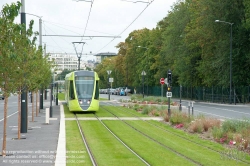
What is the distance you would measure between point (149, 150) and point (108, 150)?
1.35m

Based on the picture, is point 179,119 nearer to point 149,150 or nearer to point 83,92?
point 149,150

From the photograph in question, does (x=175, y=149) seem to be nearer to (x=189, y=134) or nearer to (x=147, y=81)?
(x=189, y=134)

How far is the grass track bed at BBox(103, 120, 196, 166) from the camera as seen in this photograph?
46.6ft

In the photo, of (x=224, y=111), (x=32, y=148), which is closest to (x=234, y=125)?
(x=32, y=148)

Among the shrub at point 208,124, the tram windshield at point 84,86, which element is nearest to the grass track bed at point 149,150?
the shrub at point 208,124

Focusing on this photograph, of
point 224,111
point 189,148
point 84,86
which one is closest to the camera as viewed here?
point 189,148

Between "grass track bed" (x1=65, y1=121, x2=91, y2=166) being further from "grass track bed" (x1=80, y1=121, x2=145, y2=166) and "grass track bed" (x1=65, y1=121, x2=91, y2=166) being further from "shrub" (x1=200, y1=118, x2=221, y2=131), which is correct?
"shrub" (x1=200, y1=118, x2=221, y2=131)

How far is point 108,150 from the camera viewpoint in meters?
16.7

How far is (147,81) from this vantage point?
10175 cm

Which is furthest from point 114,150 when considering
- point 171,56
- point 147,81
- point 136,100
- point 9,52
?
point 147,81

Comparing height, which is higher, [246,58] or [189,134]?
[246,58]

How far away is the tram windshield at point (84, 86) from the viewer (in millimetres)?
37656

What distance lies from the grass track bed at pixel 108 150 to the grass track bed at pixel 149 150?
37cm

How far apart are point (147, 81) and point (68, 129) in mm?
77058
